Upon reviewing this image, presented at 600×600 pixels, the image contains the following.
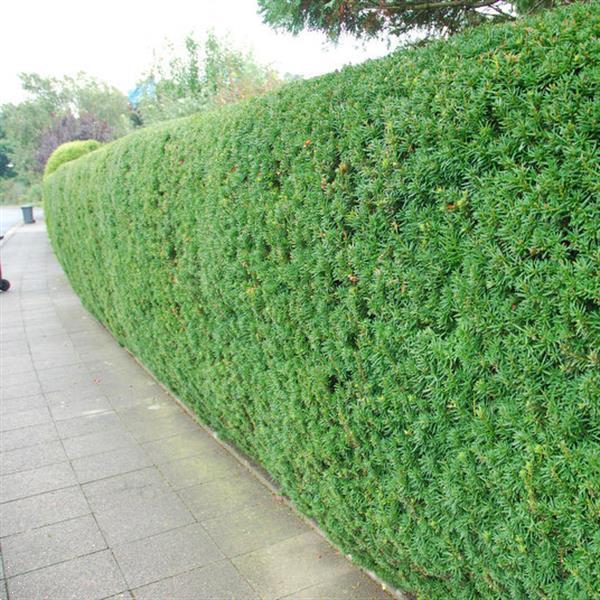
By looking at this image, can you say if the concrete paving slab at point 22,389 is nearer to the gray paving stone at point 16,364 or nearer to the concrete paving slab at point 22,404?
the concrete paving slab at point 22,404

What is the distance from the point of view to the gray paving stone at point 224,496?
13.8ft

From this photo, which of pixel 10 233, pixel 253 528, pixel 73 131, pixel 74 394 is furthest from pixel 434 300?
pixel 73 131

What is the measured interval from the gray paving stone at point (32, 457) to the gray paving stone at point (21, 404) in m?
1.12

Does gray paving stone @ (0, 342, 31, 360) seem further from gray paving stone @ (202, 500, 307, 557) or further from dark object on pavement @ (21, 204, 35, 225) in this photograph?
dark object on pavement @ (21, 204, 35, 225)

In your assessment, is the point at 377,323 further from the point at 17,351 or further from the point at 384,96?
the point at 17,351

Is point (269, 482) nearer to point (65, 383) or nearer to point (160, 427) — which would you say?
point (160, 427)

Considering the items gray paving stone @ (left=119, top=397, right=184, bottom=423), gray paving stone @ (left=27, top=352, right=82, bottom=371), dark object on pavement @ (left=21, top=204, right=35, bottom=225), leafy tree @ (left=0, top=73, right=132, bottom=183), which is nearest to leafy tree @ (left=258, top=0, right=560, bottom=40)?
gray paving stone @ (left=119, top=397, right=184, bottom=423)

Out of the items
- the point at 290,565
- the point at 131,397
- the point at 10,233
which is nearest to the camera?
the point at 290,565

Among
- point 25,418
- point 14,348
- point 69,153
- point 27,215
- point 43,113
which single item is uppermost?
point 43,113

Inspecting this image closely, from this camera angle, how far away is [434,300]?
238 cm

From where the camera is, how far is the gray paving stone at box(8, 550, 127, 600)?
333 cm

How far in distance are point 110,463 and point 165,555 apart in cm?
150

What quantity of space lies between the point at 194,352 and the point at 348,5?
297cm

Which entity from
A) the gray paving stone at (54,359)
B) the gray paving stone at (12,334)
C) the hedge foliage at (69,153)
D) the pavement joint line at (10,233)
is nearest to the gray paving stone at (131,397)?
the gray paving stone at (54,359)
